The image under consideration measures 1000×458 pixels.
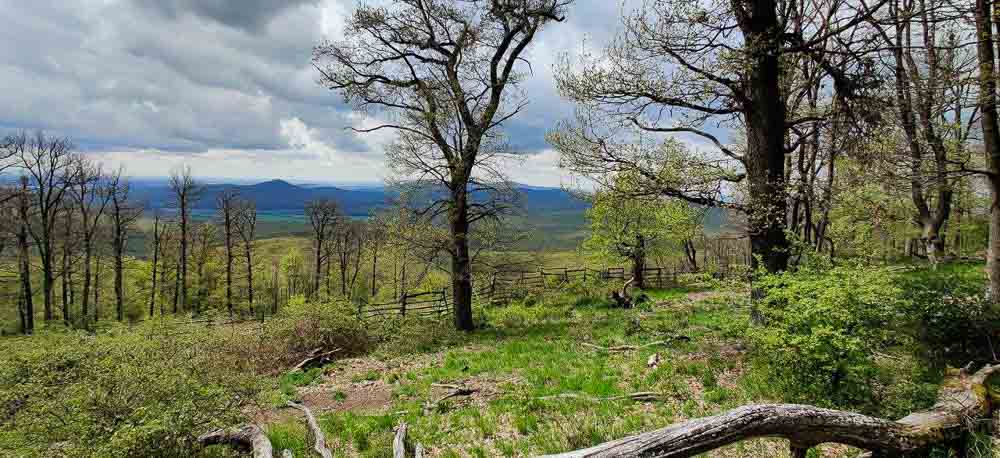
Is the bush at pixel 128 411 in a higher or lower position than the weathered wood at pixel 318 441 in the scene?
higher

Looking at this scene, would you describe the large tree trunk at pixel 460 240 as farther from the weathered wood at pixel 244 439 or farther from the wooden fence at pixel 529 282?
the weathered wood at pixel 244 439

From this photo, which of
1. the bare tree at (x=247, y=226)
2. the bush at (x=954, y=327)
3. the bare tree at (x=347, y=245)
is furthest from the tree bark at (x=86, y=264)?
the bush at (x=954, y=327)

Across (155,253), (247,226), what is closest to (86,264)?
(155,253)

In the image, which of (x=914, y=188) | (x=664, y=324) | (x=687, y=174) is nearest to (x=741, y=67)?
(x=687, y=174)

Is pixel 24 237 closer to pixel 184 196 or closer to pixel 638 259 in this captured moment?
pixel 184 196

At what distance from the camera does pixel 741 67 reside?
786 cm

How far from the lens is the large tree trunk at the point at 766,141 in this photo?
8070mm

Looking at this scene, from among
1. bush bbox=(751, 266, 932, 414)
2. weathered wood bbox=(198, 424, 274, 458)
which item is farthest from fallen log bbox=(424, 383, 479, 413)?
bush bbox=(751, 266, 932, 414)

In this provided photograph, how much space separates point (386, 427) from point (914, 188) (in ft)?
37.5

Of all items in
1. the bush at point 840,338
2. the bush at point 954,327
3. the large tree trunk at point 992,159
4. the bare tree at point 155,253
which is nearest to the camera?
the bush at point 840,338

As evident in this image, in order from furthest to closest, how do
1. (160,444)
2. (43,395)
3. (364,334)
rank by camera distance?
(364,334) < (43,395) < (160,444)

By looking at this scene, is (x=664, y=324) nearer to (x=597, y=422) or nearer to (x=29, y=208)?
(x=597, y=422)

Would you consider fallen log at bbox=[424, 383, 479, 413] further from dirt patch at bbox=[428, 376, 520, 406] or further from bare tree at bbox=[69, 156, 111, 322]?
bare tree at bbox=[69, 156, 111, 322]

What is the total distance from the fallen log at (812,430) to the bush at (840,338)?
0.68 m
